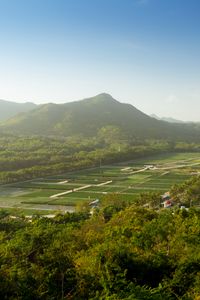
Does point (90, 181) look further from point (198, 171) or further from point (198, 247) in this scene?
point (198, 247)

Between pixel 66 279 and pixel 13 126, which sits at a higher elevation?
pixel 13 126

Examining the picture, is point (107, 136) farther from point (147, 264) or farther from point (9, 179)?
point (147, 264)

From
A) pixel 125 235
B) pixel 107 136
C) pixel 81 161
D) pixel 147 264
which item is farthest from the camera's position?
pixel 107 136

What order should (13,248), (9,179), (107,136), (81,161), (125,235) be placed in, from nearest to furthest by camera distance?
(13,248)
(125,235)
(9,179)
(81,161)
(107,136)

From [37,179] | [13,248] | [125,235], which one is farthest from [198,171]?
[13,248]

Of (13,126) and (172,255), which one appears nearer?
(172,255)

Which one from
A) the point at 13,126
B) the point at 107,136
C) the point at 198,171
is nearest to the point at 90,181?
the point at 198,171
